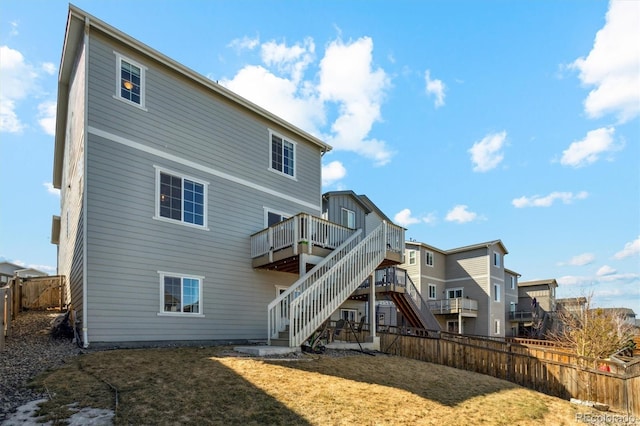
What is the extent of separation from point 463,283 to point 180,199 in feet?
83.9

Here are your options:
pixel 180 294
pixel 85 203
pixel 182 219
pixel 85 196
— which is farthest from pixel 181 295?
pixel 85 196

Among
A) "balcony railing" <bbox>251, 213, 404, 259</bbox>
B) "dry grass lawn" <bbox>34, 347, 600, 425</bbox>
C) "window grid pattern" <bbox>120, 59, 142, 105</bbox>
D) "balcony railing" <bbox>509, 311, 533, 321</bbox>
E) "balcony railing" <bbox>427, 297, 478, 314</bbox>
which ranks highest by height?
"window grid pattern" <bbox>120, 59, 142, 105</bbox>

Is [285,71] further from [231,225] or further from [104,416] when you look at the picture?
[104,416]

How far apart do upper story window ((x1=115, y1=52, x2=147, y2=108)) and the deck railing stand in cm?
537

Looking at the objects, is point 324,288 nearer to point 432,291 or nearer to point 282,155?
point 282,155

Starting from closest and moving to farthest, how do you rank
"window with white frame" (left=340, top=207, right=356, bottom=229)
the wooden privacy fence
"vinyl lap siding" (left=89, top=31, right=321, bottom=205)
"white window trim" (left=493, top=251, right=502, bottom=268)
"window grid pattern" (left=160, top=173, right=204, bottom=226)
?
1. the wooden privacy fence
2. "vinyl lap siding" (left=89, top=31, right=321, bottom=205)
3. "window grid pattern" (left=160, top=173, right=204, bottom=226)
4. "window with white frame" (left=340, top=207, right=356, bottom=229)
5. "white window trim" (left=493, top=251, right=502, bottom=268)

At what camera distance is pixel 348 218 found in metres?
23.5

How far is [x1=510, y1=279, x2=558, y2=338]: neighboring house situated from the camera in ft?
118

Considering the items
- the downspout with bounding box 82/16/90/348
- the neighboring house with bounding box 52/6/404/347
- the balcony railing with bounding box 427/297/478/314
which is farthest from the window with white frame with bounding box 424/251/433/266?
the downspout with bounding box 82/16/90/348

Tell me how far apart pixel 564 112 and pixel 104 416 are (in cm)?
1700

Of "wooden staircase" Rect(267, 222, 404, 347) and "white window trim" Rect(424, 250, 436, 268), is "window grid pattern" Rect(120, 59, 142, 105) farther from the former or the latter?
"white window trim" Rect(424, 250, 436, 268)

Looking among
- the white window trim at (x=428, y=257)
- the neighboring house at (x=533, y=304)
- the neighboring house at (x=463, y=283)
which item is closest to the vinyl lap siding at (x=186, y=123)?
the white window trim at (x=428, y=257)

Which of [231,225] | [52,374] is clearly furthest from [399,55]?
[52,374]

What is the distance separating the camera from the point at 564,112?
15547 millimetres
